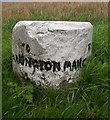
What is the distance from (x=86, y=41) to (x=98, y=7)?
469 cm

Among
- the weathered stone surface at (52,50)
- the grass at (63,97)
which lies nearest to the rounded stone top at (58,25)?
the weathered stone surface at (52,50)

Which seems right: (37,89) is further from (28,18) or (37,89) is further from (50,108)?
(28,18)

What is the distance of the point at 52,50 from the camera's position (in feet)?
14.1

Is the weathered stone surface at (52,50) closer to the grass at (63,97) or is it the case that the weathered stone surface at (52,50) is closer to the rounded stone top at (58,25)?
the rounded stone top at (58,25)

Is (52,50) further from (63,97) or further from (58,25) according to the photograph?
(63,97)

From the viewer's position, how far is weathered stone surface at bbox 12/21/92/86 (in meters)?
4.30

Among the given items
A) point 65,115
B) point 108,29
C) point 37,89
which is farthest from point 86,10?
point 65,115

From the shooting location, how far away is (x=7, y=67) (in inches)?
197

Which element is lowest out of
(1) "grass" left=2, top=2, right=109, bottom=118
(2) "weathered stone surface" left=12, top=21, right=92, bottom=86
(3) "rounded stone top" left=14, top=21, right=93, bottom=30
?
(1) "grass" left=2, top=2, right=109, bottom=118

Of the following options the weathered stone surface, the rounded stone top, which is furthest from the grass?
the rounded stone top

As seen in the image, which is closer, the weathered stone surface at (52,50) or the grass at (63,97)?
the grass at (63,97)

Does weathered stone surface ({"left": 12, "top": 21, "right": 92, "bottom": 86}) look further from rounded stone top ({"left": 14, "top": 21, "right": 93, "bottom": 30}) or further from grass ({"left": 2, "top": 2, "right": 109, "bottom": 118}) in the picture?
grass ({"left": 2, "top": 2, "right": 109, "bottom": 118})

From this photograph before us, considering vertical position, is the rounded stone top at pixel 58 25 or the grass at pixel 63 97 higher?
the rounded stone top at pixel 58 25

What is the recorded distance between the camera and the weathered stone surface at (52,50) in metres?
4.30
